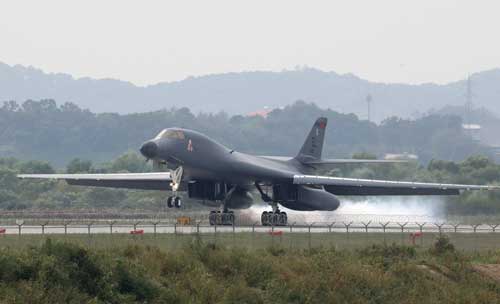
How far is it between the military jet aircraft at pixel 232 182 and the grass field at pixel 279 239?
6863mm

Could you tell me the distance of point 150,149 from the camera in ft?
157

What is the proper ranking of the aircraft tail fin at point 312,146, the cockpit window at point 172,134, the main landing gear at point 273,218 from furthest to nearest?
1. the aircraft tail fin at point 312,146
2. the main landing gear at point 273,218
3. the cockpit window at point 172,134

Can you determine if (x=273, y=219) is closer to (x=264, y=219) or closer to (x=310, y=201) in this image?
(x=264, y=219)

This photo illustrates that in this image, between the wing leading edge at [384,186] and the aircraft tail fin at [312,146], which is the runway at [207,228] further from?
the aircraft tail fin at [312,146]

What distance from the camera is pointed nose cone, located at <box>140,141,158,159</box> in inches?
1877

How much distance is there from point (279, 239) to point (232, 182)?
11352 mm

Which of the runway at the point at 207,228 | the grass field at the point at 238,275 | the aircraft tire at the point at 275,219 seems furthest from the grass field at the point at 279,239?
the aircraft tire at the point at 275,219

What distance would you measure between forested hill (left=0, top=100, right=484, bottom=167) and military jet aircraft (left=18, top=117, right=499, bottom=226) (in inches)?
2900

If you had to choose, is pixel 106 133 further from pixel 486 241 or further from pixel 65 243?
pixel 65 243

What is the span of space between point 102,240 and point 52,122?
360 feet

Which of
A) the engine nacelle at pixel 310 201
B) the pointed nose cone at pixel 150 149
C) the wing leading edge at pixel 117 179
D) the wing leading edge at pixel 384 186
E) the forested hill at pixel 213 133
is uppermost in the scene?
the forested hill at pixel 213 133

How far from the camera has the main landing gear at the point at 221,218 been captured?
5184 cm

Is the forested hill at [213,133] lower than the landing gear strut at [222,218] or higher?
higher

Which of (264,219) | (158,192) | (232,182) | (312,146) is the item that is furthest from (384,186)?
(158,192)
